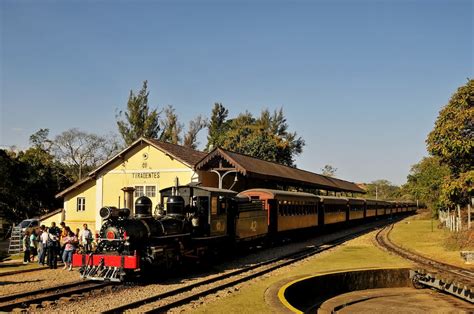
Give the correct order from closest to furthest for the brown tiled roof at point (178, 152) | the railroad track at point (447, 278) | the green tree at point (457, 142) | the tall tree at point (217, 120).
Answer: the railroad track at point (447, 278) < the green tree at point (457, 142) < the brown tiled roof at point (178, 152) < the tall tree at point (217, 120)

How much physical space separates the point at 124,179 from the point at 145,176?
168 centimetres

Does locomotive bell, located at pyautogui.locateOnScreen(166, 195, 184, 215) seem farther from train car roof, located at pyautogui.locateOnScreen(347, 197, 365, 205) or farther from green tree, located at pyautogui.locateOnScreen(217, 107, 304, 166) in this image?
green tree, located at pyautogui.locateOnScreen(217, 107, 304, 166)

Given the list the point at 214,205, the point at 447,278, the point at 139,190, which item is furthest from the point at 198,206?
the point at 139,190

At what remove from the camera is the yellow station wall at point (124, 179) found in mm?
29750

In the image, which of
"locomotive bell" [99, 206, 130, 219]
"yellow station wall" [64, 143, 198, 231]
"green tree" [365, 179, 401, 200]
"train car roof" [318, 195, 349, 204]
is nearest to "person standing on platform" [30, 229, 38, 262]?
"locomotive bell" [99, 206, 130, 219]

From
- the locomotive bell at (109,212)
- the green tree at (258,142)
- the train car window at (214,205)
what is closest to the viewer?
the locomotive bell at (109,212)

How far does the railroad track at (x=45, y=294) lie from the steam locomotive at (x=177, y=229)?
0.45 m

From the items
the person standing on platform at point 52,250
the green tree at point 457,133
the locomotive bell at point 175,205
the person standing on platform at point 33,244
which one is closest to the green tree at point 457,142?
the green tree at point 457,133

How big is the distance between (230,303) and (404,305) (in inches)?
226

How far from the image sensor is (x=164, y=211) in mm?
16359

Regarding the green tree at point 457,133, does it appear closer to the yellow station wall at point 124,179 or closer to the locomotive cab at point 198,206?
the locomotive cab at point 198,206

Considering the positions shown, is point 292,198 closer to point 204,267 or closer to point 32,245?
point 204,267

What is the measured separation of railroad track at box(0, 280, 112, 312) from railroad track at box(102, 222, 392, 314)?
2458 millimetres

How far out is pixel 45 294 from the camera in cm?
1263
